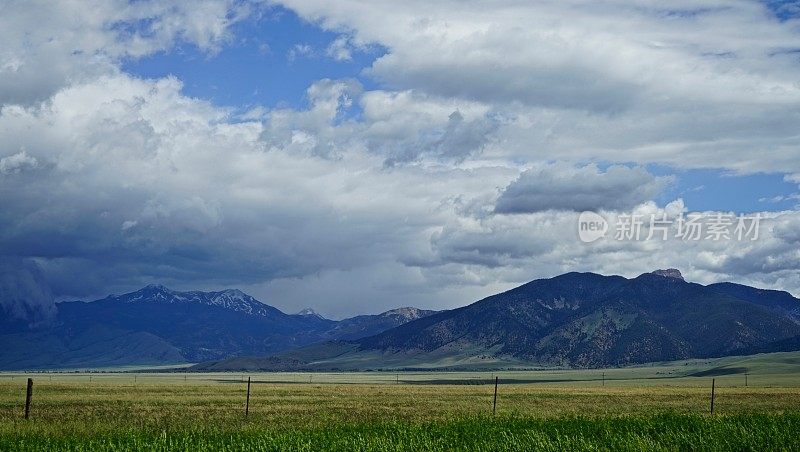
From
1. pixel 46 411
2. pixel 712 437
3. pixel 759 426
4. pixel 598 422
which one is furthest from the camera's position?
pixel 46 411

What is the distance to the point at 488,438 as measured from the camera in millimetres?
30078

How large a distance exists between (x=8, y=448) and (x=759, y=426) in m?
28.2

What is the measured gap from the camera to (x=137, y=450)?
1024 inches

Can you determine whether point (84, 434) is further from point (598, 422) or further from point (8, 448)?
point (598, 422)

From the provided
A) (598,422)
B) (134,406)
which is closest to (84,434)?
(598,422)

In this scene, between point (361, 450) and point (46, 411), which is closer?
point (361, 450)

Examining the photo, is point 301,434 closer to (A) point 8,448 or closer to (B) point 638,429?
(A) point 8,448

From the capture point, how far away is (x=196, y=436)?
30.9 metres

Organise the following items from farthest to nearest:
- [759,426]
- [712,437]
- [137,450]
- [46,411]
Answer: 1. [46,411]
2. [759,426]
3. [712,437]
4. [137,450]

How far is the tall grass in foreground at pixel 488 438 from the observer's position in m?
27.4

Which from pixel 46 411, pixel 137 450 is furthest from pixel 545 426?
pixel 46 411

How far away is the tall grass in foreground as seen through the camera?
27422mm

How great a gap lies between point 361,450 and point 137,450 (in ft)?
24.1

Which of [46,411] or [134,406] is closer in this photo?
[46,411]
